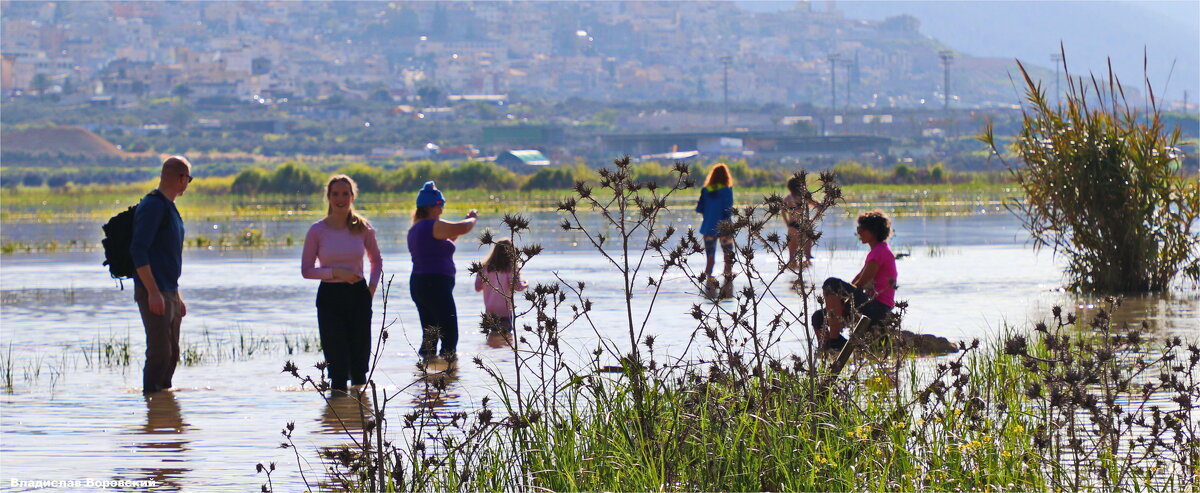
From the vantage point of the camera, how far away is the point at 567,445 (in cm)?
549

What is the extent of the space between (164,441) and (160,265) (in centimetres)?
169

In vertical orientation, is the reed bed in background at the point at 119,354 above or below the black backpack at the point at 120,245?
below

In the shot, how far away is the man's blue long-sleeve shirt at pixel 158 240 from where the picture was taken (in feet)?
A: 28.6

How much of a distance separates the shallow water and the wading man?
0.26 metres

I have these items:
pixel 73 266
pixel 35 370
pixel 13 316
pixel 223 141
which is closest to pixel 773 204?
pixel 35 370

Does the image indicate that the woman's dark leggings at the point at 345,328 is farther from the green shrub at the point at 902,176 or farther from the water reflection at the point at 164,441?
the green shrub at the point at 902,176

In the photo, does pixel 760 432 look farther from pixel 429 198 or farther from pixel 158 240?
pixel 429 198

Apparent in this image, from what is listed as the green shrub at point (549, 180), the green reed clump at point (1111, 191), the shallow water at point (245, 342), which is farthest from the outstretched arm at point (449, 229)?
the green shrub at point (549, 180)

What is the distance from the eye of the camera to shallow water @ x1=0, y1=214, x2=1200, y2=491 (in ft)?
23.2

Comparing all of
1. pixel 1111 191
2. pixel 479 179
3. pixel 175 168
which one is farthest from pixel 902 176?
pixel 175 168

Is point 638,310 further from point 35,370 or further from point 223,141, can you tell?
point 223,141

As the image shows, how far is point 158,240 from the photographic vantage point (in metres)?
8.85

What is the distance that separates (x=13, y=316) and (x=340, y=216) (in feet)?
25.4

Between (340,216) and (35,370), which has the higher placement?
(340,216)
